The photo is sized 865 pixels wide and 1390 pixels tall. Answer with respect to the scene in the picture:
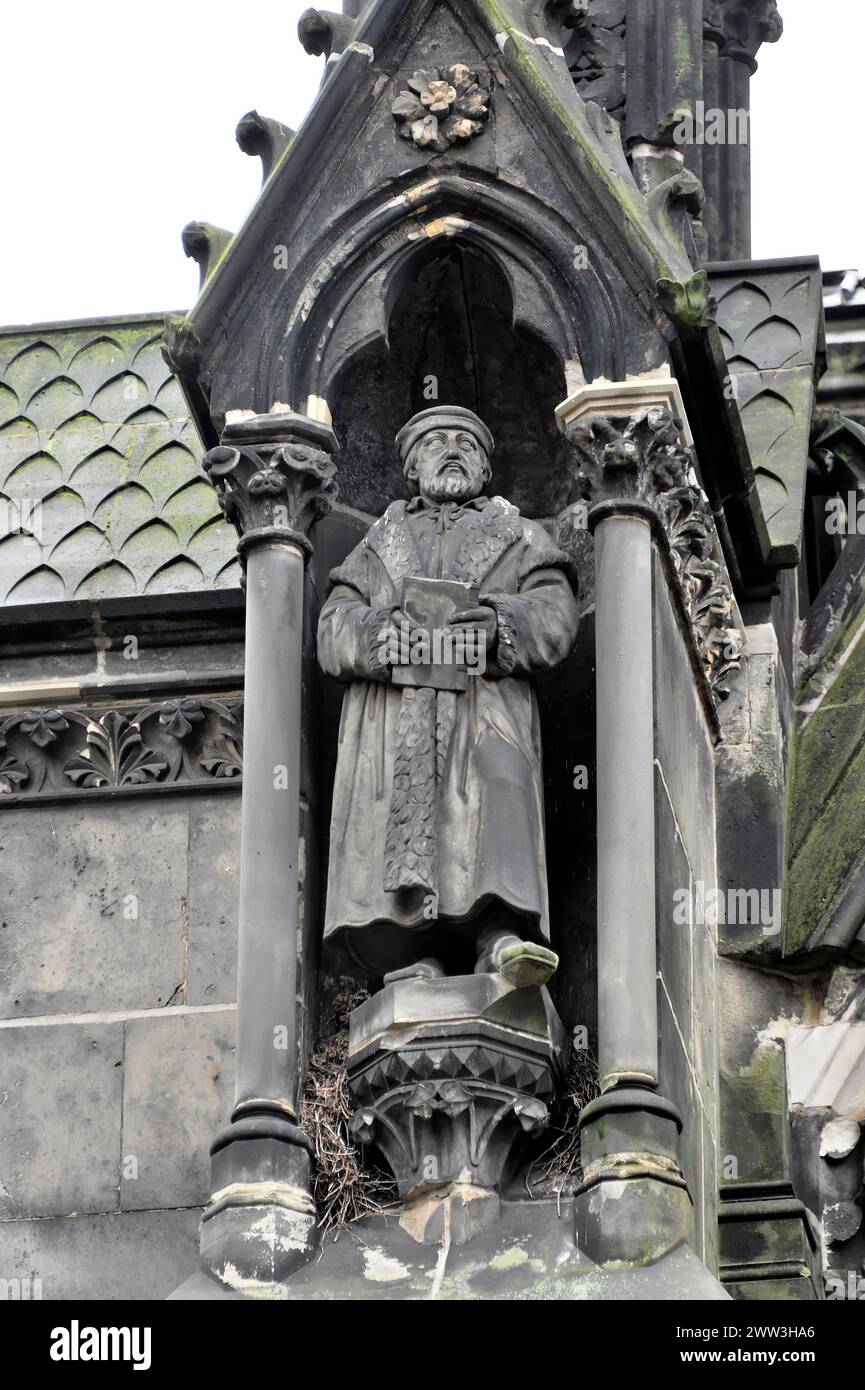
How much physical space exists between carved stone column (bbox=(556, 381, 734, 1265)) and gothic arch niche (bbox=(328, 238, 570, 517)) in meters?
0.35

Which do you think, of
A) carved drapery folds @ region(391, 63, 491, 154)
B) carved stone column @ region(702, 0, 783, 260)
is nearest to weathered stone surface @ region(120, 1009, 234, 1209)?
carved drapery folds @ region(391, 63, 491, 154)

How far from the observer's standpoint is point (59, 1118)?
42.7ft

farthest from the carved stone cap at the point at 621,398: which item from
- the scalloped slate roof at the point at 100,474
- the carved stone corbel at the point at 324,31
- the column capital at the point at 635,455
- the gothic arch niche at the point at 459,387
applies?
the scalloped slate roof at the point at 100,474

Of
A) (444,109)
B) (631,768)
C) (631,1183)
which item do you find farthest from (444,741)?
(444,109)

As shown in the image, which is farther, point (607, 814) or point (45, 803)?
point (45, 803)

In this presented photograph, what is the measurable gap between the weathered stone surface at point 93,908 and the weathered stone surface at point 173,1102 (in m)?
0.13

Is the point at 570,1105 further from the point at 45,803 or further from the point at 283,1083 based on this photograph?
the point at 45,803

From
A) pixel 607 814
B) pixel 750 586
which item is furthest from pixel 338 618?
pixel 750 586

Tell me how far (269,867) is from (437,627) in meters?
0.85

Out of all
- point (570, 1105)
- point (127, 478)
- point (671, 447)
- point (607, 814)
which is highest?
point (127, 478)

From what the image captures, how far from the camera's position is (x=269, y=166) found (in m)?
12.9

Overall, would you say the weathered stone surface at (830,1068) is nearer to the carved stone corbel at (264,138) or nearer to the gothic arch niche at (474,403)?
the gothic arch niche at (474,403)

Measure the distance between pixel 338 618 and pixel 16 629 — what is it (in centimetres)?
198

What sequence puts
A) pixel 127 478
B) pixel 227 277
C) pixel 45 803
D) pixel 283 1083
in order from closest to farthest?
pixel 283 1083
pixel 227 277
pixel 45 803
pixel 127 478
